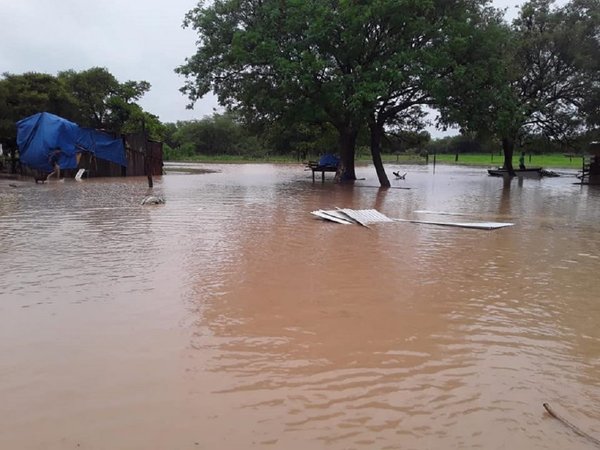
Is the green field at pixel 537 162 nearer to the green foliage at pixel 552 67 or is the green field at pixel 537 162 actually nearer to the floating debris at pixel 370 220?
the green foliage at pixel 552 67

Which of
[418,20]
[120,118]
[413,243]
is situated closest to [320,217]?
[413,243]

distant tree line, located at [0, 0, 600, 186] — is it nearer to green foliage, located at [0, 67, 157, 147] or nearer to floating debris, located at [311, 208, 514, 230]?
green foliage, located at [0, 67, 157, 147]

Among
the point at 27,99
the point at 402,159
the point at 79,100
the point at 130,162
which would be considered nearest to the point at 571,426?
the point at 130,162

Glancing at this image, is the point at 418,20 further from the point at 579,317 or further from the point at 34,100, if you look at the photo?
the point at 34,100

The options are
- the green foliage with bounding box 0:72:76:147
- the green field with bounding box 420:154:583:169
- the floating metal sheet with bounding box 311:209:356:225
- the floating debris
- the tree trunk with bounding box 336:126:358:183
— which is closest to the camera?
the floating debris

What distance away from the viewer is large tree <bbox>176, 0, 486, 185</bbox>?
19656mm

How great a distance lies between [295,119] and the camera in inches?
915

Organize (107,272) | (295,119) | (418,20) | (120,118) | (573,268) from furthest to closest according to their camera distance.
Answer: (120,118) → (295,119) → (418,20) → (573,268) → (107,272)

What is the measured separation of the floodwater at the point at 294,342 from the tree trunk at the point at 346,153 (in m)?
16.6

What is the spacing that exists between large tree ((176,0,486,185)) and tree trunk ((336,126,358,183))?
0.57m

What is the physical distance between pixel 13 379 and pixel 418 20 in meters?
20.0

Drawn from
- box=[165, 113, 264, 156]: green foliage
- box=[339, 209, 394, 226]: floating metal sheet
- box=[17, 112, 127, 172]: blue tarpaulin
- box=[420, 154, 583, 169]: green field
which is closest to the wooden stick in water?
box=[339, 209, 394, 226]: floating metal sheet

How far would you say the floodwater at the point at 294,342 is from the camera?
3045 millimetres

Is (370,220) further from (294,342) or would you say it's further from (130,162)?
(130,162)
